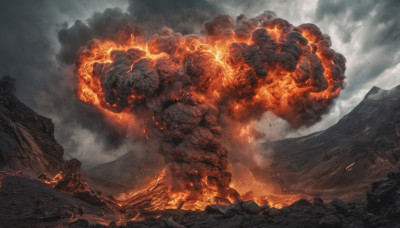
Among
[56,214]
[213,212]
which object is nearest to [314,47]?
[213,212]

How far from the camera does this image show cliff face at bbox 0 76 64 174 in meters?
22.4

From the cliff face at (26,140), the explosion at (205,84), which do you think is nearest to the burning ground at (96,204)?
the cliff face at (26,140)

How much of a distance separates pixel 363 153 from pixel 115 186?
46729 mm

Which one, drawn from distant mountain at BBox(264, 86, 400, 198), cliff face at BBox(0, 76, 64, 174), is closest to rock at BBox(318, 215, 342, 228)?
distant mountain at BBox(264, 86, 400, 198)

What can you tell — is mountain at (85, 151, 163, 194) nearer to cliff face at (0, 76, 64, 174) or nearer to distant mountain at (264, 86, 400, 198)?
cliff face at (0, 76, 64, 174)

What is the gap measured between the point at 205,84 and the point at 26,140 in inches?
903

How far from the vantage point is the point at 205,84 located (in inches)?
1090

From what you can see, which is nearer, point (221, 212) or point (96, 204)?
point (221, 212)

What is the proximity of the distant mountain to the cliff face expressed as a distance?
37.6 m

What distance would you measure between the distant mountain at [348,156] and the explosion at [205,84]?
44.4 feet

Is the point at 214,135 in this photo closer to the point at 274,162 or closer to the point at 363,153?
the point at 363,153

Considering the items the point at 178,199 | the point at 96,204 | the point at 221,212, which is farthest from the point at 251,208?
the point at 96,204

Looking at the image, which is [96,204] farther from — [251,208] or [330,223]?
[330,223]

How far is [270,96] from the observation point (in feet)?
106
